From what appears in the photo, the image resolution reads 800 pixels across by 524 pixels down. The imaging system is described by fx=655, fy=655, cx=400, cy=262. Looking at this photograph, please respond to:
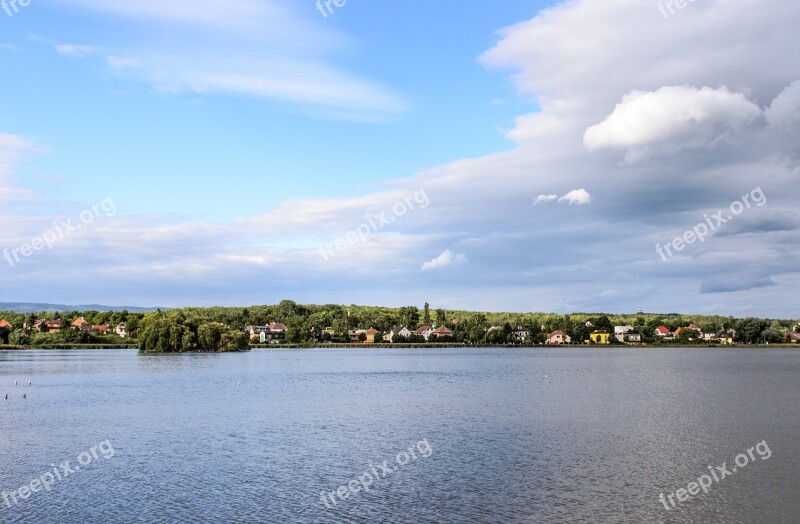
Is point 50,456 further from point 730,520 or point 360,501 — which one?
point 730,520

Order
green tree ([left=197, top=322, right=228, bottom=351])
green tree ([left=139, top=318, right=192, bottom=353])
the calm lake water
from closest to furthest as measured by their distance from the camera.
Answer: the calm lake water, green tree ([left=139, top=318, right=192, bottom=353]), green tree ([left=197, top=322, right=228, bottom=351])

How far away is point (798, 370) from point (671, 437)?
90.8 m

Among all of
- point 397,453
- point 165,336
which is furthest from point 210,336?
point 397,453

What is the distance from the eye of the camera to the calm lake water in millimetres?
29844

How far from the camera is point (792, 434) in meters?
48.4

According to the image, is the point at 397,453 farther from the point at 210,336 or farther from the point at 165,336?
the point at 210,336

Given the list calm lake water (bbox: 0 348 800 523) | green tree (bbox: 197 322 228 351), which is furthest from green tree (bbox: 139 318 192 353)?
calm lake water (bbox: 0 348 800 523)

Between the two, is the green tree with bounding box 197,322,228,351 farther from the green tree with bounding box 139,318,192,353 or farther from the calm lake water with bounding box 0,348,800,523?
the calm lake water with bounding box 0,348,800,523

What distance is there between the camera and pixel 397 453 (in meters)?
41.5

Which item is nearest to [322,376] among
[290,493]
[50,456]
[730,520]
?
[50,456]

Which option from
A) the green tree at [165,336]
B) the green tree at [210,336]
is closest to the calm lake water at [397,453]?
the green tree at [165,336]

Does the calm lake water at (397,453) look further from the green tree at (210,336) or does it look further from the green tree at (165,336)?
the green tree at (210,336)

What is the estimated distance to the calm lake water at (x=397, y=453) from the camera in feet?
97.9

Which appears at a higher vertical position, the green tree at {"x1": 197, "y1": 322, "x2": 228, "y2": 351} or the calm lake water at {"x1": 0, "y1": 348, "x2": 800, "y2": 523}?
the green tree at {"x1": 197, "y1": 322, "x2": 228, "y2": 351}
